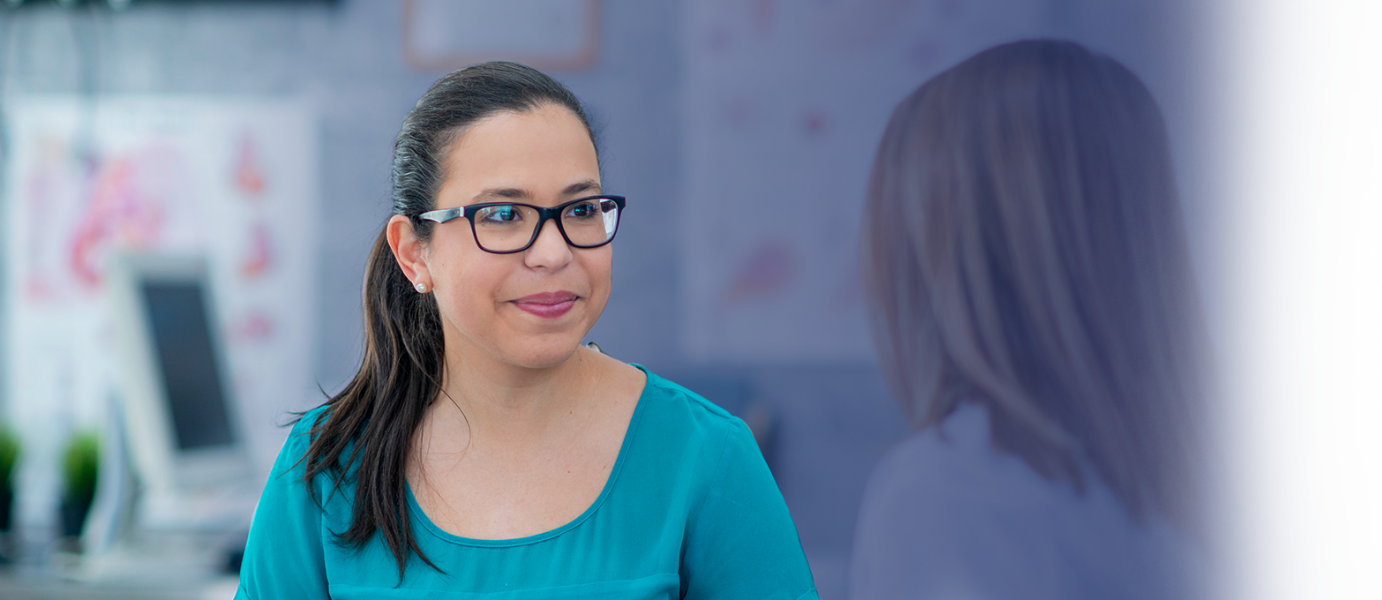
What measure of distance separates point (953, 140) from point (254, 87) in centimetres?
176

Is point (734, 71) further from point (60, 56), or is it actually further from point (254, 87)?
point (60, 56)

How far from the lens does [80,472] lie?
178 cm

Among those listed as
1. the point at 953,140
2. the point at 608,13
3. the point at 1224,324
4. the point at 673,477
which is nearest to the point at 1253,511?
the point at 1224,324

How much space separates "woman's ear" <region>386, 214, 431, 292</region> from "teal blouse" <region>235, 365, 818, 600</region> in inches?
8.2

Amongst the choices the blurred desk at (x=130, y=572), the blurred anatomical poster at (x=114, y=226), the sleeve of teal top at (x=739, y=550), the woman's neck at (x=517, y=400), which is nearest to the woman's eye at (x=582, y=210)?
the woman's neck at (x=517, y=400)

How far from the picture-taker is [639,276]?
2.07 meters

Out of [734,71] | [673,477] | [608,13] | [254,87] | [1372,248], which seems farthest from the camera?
[254,87]

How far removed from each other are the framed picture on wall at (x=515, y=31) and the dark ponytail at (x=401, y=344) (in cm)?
123

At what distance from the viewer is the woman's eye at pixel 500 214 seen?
0.76 meters

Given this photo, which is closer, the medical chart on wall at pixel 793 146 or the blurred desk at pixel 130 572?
the medical chart on wall at pixel 793 146

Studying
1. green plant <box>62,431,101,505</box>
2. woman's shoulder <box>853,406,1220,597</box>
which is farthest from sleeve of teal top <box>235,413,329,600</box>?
green plant <box>62,431,101,505</box>

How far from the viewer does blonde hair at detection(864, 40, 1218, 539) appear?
112cm

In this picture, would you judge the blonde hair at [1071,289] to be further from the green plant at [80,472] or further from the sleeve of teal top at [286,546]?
the green plant at [80,472]

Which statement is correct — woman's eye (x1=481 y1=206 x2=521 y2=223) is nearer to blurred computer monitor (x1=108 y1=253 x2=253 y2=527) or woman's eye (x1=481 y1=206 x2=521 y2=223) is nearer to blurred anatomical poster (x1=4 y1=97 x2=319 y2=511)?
blurred computer monitor (x1=108 y1=253 x2=253 y2=527)
